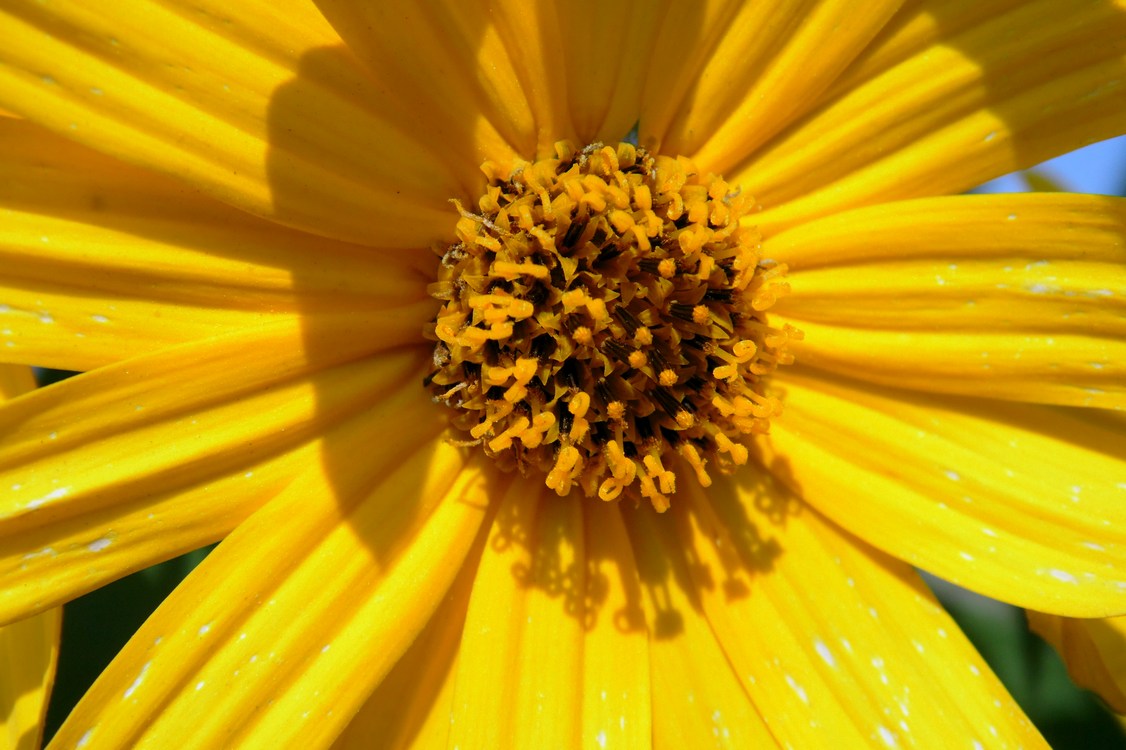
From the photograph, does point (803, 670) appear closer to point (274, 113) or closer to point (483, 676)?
point (483, 676)

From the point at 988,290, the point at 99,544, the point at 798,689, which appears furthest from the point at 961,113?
the point at 99,544

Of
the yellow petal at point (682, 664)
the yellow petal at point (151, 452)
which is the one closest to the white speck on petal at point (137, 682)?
the yellow petal at point (151, 452)

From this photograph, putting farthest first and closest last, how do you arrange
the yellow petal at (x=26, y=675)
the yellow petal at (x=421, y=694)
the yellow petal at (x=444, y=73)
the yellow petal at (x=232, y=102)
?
1. the yellow petal at (x=421, y=694)
2. the yellow petal at (x=26, y=675)
3. the yellow petal at (x=444, y=73)
4. the yellow petal at (x=232, y=102)

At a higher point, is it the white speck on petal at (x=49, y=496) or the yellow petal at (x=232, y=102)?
the yellow petal at (x=232, y=102)

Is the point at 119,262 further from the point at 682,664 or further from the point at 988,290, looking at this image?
the point at 988,290

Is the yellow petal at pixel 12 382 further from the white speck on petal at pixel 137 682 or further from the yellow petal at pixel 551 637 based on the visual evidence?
the yellow petal at pixel 551 637

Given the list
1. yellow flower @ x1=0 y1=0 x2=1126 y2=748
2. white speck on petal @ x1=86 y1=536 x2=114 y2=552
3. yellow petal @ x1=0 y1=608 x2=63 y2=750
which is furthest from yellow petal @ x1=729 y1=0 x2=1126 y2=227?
yellow petal @ x1=0 y1=608 x2=63 y2=750

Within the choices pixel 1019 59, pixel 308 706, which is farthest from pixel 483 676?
pixel 1019 59
